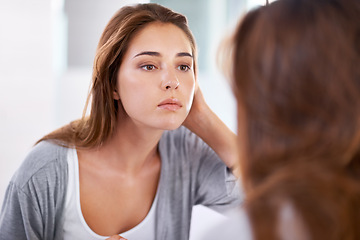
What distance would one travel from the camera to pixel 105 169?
1046 mm

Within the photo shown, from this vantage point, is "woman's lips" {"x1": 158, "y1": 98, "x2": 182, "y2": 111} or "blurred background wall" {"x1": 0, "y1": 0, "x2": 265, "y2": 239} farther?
"blurred background wall" {"x1": 0, "y1": 0, "x2": 265, "y2": 239}

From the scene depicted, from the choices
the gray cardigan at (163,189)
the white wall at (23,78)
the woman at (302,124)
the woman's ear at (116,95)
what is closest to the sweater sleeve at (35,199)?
the gray cardigan at (163,189)

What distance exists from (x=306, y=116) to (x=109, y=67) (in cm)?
65

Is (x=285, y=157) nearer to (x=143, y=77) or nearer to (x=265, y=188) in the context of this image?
(x=265, y=188)

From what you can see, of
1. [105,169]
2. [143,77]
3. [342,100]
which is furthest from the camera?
[105,169]

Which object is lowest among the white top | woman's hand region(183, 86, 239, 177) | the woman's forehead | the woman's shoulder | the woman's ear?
the white top

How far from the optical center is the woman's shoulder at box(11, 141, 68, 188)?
94 centimetres

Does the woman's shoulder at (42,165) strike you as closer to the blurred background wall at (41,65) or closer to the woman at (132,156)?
the woman at (132,156)

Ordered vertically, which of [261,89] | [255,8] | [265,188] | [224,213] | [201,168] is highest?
[255,8]

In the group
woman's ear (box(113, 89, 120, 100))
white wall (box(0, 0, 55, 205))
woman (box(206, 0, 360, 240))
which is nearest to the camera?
woman (box(206, 0, 360, 240))

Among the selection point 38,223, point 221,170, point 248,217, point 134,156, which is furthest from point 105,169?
point 248,217

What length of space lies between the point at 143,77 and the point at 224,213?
0.45 meters

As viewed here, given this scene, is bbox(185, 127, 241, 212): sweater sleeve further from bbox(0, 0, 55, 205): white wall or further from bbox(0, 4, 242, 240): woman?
bbox(0, 0, 55, 205): white wall

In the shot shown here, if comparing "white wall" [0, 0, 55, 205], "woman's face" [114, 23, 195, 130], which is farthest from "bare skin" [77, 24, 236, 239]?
"white wall" [0, 0, 55, 205]
